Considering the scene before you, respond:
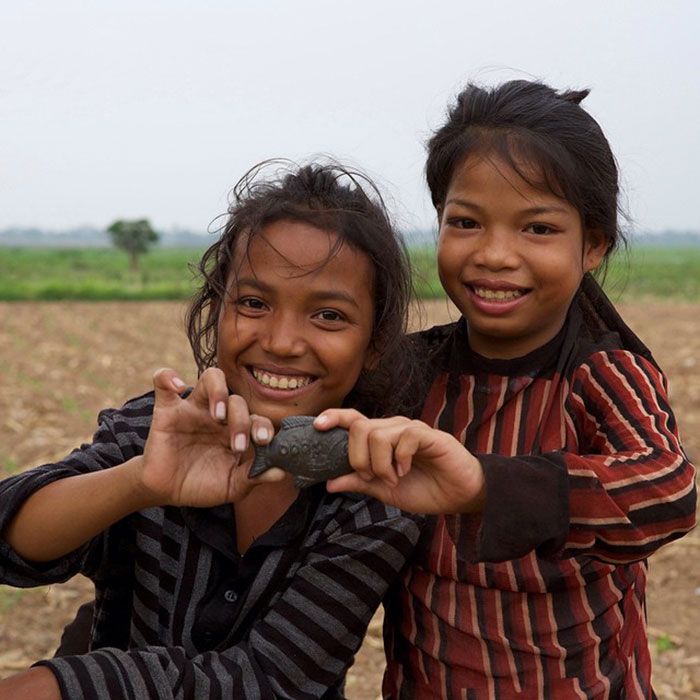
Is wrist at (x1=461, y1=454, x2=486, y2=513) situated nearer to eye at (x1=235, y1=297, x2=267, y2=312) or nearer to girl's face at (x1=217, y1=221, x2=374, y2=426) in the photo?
girl's face at (x1=217, y1=221, x2=374, y2=426)

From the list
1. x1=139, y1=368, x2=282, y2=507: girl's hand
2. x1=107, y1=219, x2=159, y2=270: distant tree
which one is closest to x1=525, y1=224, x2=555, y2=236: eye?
x1=139, y1=368, x2=282, y2=507: girl's hand

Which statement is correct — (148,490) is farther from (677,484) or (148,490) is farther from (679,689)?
(679,689)

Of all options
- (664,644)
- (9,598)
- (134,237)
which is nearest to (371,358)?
(664,644)

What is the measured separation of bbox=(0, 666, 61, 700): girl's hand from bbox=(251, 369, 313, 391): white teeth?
0.68 metres

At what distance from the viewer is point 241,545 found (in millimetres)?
2193

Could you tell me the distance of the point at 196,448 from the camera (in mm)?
1871

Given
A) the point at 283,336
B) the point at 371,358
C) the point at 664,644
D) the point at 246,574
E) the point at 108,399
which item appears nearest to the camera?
the point at 283,336

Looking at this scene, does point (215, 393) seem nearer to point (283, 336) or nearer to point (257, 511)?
point (283, 336)

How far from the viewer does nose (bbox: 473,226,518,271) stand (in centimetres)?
208

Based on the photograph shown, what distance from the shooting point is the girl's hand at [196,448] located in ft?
5.73

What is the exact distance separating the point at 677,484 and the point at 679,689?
7.57 feet

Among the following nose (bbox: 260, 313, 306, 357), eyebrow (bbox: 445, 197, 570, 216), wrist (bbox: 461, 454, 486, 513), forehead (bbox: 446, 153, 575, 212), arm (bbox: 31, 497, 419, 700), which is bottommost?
arm (bbox: 31, 497, 419, 700)

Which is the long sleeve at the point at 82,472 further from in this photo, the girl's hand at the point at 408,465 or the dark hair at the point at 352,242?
the girl's hand at the point at 408,465

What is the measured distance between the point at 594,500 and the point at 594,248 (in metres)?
0.79
